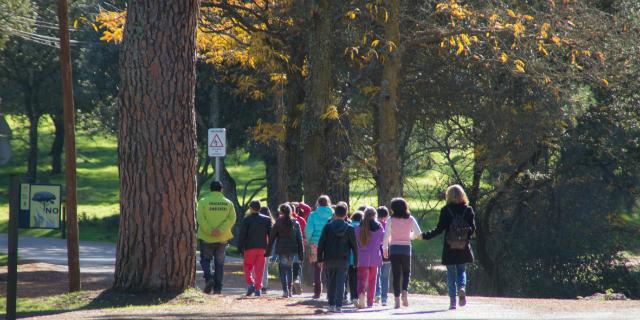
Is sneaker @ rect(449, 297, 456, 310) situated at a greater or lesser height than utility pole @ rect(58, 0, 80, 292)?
lesser

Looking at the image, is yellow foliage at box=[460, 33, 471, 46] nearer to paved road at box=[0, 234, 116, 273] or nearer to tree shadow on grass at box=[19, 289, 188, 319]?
tree shadow on grass at box=[19, 289, 188, 319]

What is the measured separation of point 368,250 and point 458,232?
1257 millimetres

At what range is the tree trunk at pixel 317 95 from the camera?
19578 millimetres

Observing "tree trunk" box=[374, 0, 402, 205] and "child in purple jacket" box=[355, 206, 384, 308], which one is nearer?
"child in purple jacket" box=[355, 206, 384, 308]

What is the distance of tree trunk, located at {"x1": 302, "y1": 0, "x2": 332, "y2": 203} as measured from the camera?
19.6m

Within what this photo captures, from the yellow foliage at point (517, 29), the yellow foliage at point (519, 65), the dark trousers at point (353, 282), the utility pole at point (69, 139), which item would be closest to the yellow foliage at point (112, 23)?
the utility pole at point (69, 139)

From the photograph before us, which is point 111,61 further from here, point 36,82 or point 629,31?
point 629,31

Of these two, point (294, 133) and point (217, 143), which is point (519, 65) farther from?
point (217, 143)

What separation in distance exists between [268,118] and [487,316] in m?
20.7

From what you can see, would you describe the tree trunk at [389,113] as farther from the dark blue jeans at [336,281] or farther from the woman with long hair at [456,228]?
the dark blue jeans at [336,281]

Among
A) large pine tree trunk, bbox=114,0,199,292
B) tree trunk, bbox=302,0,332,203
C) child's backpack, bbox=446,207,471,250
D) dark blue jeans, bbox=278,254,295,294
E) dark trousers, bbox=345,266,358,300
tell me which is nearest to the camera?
child's backpack, bbox=446,207,471,250

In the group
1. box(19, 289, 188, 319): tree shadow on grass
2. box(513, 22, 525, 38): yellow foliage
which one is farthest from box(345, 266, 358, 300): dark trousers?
box(513, 22, 525, 38): yellow foliage

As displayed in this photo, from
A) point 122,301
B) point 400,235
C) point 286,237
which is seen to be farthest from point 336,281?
point 122,301

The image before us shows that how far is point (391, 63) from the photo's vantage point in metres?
19.6
